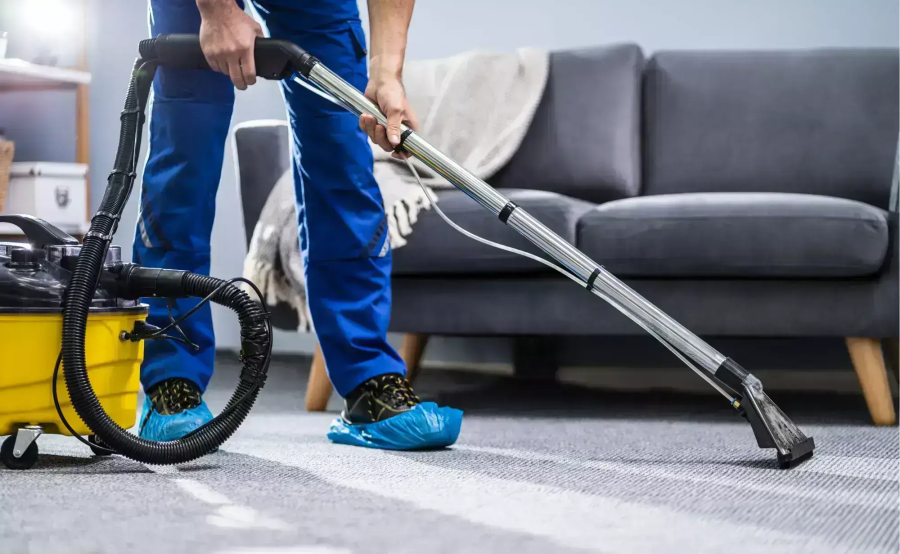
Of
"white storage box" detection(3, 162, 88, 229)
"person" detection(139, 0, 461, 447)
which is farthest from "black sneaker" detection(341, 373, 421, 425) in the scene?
"white storage box" detection(3, 162, 88, 229)

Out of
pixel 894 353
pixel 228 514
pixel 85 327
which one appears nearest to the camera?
pixel 228 514

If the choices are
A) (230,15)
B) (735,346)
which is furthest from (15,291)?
(735,346)

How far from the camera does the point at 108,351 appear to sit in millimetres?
1019

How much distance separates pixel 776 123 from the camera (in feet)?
6.65

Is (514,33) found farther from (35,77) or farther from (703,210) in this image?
(35,77)

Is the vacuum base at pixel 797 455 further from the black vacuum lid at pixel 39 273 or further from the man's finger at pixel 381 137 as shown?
the black vacuum lid at pixel 39 273

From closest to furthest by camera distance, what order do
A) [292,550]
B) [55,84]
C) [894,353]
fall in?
1. [292,550]
2. [894,353]
3. [55,84]

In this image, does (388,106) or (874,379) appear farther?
(874,379)

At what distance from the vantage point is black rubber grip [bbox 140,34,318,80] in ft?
3.68

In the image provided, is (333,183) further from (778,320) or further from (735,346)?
(735,346)

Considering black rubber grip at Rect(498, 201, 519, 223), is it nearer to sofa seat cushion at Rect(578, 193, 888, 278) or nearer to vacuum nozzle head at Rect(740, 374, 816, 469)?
vacuum nozzle head at Rect(740, 374, 816, 469)

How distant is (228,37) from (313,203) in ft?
0.83

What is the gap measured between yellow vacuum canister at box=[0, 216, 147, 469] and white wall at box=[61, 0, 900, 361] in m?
1.46

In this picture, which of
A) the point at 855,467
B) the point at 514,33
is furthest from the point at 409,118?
the point at 514,33
